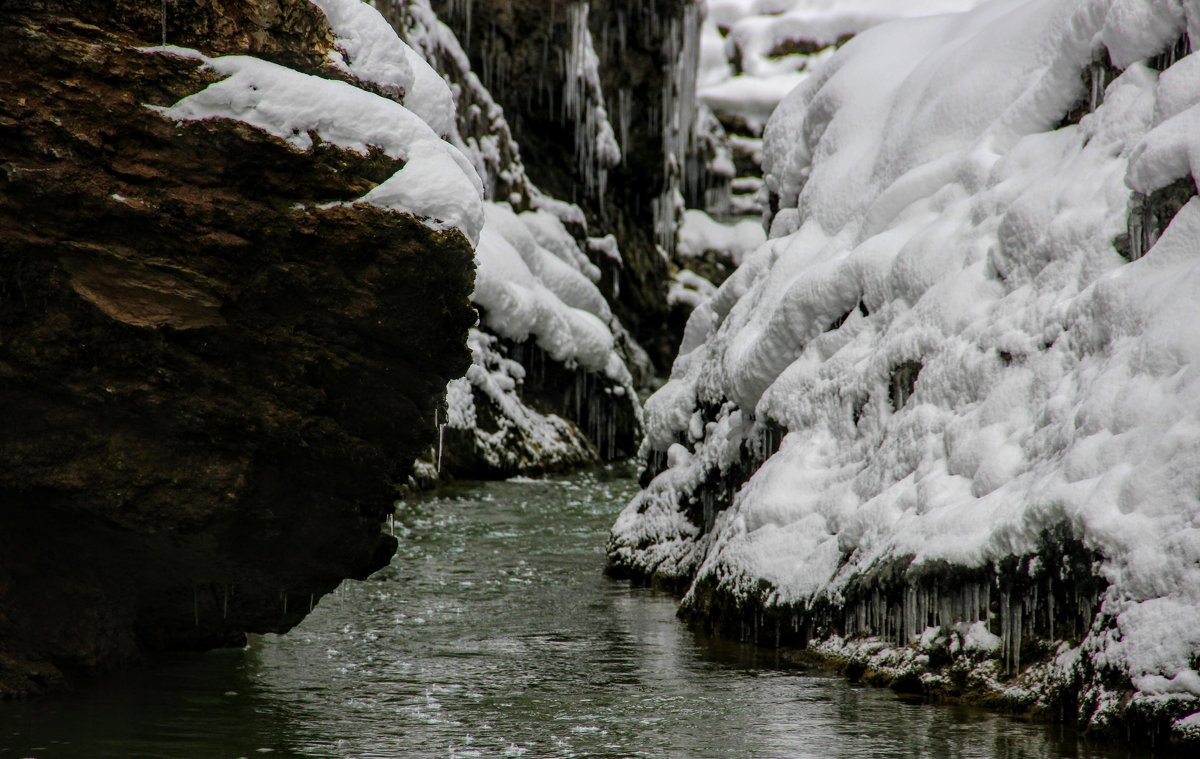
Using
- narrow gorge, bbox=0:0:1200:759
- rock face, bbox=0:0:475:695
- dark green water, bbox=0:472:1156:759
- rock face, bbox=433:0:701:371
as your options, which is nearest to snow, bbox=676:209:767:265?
rock face, bbox=433:0:701:371

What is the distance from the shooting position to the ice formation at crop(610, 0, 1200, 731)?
6.47m

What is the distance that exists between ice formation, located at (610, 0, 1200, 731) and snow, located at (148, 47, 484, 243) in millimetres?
3626

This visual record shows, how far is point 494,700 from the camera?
730 cm

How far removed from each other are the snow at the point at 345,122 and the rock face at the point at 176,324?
78mm

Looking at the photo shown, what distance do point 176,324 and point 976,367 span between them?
531 cm

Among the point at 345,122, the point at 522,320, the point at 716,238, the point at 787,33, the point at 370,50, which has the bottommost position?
the point at 345,122

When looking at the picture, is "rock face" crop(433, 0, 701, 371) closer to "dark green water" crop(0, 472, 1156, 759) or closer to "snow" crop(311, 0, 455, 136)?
"dark green water" crop(0, 472, 1156, 759)

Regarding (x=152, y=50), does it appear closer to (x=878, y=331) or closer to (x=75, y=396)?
(x=75, y=396)

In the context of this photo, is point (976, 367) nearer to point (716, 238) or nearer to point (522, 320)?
point (522, 320)

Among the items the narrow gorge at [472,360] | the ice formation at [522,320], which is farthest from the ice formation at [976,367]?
the ice formation at [522,320]

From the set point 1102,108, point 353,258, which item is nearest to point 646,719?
point 353,258

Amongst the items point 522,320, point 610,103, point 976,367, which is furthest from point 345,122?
point 610,103

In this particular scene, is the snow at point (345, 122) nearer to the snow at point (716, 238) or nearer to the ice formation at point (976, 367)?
the ice formation at point (976, 367)

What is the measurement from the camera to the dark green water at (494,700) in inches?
246
